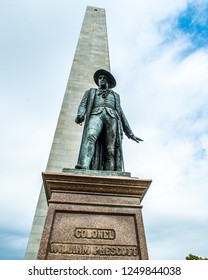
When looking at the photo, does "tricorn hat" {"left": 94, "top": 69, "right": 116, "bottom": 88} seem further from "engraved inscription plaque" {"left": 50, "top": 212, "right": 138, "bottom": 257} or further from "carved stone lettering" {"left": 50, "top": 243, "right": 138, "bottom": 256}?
"carved stone lettering" {"left": 50, "top": 243, "right": 138, "bottom": 256}

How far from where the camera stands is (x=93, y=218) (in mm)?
3064

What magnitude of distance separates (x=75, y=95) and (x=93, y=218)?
852cm

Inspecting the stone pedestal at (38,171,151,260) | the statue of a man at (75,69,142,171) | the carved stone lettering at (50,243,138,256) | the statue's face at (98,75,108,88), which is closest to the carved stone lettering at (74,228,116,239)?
the stone pedestal at (38,171,151,260)

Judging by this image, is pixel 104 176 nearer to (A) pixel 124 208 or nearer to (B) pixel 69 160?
(A) pixel 124 208

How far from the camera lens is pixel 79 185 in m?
3.26

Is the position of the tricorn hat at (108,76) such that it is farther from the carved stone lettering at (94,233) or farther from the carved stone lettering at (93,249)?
the carved stone lettering at (93,249)

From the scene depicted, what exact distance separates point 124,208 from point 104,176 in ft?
1.72

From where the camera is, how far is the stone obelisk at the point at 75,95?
8031mm

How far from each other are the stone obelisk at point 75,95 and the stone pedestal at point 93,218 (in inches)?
209

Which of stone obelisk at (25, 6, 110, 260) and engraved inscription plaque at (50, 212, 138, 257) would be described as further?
stone obelisk at (25, 6, 110, 260)

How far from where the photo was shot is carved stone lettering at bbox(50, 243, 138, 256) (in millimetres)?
2752

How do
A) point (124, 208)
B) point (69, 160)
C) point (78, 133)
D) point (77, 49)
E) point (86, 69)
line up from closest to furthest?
point (124, 208), point (69, 160), point (78, 133), point (86, 69), point (77, 49)

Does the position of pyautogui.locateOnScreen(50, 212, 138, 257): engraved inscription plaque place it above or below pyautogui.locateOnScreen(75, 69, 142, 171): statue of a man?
below
